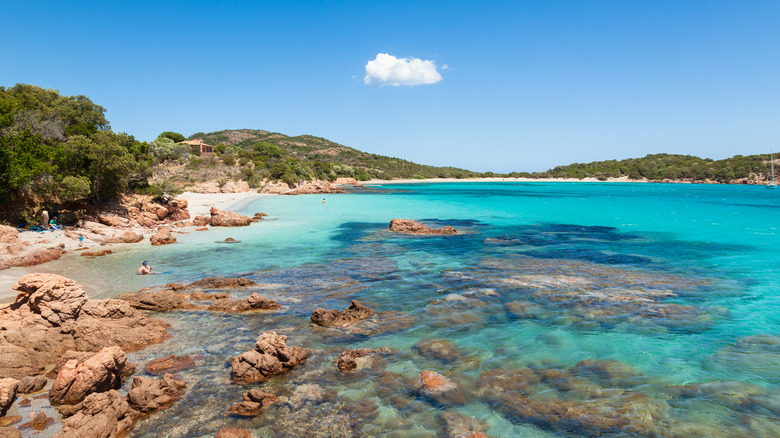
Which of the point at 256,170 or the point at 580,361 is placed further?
the point at 256,170

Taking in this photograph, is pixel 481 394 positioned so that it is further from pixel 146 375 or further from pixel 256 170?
pixel 256 170

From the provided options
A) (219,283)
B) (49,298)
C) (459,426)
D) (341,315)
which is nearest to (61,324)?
(49,298)

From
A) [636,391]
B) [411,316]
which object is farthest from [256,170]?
[636,391]

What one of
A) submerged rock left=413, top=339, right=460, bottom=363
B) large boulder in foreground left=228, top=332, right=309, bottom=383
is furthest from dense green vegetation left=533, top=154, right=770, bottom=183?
large boulder in foreground left=228, top=332, right=309, bottom=383

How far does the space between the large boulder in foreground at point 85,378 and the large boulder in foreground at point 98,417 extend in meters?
0.30

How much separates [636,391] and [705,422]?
1.16 m

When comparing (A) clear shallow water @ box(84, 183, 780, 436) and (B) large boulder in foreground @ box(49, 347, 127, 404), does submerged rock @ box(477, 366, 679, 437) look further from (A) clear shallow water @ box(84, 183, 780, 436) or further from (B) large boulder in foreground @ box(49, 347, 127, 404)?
(B) large boulder in foreground @ box(49, 347, 127, 404)

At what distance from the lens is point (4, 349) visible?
835cm

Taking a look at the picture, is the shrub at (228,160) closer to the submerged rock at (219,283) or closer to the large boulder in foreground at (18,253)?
the large boulder in foreground at (18,253)

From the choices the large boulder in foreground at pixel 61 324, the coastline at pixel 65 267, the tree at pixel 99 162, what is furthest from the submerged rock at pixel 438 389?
the tree at pixel 99 162

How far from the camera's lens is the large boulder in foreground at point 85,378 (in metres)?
7.23

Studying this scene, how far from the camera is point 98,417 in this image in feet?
21.1

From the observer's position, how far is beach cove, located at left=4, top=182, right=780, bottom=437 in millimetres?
7094

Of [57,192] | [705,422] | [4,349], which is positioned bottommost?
[705,422]
